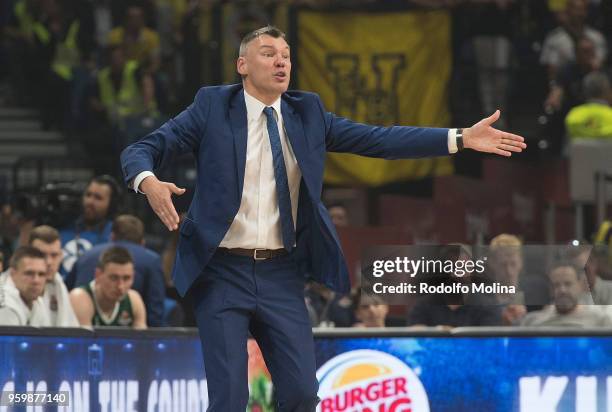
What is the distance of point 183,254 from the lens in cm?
609

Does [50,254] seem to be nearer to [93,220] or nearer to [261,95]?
[93,220]

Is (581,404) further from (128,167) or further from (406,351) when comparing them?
(128,167)

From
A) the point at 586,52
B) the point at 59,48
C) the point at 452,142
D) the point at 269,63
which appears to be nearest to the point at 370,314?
the point at 452,142

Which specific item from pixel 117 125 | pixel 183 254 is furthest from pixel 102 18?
pixel 183 254

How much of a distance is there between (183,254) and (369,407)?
2.21m

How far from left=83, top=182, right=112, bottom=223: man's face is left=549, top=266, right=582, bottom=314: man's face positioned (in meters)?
4.03

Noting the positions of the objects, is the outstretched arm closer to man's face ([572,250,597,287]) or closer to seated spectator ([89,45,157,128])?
man's face ([572,250,597,287])

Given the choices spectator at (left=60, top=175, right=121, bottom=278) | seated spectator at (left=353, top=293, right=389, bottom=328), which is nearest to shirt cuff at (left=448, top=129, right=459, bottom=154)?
seated spectator at (left=353, top=293, right=389, bottom=328)

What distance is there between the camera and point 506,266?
7.64 metres

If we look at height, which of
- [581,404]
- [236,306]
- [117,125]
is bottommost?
[581,404]

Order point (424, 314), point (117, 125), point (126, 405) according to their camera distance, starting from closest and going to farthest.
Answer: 1. point (126, 405)
2. point (424, 314)
3. point (117, 125)

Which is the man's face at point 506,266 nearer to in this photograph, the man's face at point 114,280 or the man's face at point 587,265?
the man's face at point 587,265

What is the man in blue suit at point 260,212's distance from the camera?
6031 mm

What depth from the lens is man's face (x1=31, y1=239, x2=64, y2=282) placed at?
29.9 ft
